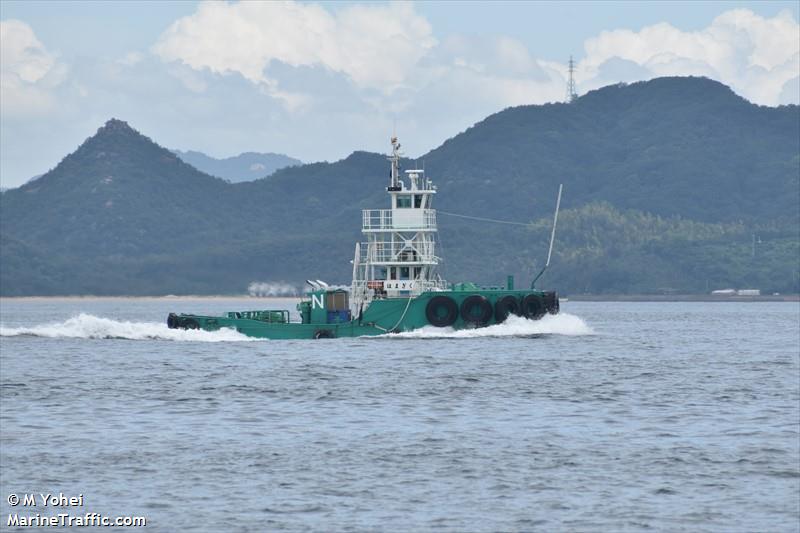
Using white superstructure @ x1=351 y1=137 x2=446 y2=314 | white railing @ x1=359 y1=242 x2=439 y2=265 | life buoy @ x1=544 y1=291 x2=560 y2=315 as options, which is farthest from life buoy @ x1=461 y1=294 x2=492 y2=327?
life buoy @ x1=544 y1=291 x2=560 y2=315

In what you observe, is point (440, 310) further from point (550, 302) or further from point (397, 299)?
point (550, 302)

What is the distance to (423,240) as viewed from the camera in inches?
3014

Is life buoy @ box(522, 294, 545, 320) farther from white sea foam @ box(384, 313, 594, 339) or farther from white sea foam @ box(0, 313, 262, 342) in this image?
white sea foam @ box(0, 313, 262, 342)

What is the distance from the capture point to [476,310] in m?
74.8

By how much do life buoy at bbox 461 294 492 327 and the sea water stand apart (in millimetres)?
4371

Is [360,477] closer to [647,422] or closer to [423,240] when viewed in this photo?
[647,422]

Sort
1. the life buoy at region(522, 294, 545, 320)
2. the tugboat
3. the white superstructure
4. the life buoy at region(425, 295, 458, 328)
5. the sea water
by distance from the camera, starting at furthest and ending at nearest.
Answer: the life buoy at region(522, 294, 545, 320), the white superstructure, the tugboat, the life buoy at region(425, 295, 458, 328), the sea water

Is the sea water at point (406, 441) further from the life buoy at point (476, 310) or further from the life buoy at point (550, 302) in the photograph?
the life buoy at point (550, 302)

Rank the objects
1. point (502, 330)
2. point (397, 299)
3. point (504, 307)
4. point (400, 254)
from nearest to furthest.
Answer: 1. point (397, 299)
2. point (504, 307)
3. point (502, 330)
4. point (400, 254)

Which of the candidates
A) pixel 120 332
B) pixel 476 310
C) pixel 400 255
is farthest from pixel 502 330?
pixel 120 332

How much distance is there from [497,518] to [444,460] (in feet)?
21.2

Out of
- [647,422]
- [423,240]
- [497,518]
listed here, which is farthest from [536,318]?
[497,518]

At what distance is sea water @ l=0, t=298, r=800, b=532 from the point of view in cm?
2948

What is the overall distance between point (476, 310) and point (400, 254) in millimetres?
5347
